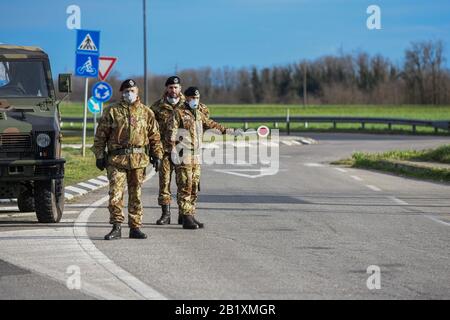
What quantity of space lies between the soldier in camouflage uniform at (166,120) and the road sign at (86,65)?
1230 cm

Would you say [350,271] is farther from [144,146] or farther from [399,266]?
[144,146]

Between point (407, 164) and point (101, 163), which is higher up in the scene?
point (101, 163)

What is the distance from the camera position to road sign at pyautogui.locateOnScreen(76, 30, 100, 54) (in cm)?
2448

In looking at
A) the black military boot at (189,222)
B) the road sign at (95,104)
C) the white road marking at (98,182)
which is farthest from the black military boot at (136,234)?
the road sign at (95,104)

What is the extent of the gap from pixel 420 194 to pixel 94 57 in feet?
34.4

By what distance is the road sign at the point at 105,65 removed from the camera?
26625mm

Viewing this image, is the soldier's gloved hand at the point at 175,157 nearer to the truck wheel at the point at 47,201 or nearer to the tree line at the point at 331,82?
the truck wheel at the point at 47,201

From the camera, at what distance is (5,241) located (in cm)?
1091

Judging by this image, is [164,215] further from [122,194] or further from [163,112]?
[122,194]

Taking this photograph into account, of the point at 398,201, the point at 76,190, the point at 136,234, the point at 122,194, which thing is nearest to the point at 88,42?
the point at 76,190

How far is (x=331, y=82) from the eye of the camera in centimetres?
13238

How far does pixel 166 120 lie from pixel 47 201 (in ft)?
6.00

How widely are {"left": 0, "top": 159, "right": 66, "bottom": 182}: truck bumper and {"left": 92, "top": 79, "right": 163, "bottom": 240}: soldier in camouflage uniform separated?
131cm

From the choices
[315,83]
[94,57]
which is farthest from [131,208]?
[315,83]
